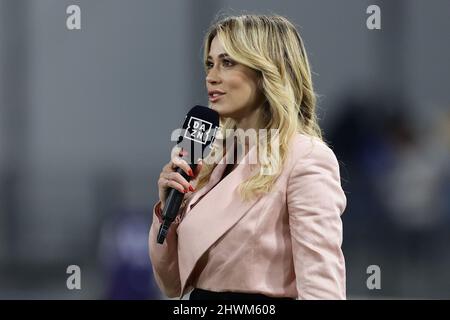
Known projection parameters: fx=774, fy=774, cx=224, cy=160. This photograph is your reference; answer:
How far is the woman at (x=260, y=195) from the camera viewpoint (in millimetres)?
1008

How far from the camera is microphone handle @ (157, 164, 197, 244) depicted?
1061 millimetres

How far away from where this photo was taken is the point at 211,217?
108cm

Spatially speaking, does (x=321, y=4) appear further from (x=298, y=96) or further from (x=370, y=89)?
(x=298, y=96)

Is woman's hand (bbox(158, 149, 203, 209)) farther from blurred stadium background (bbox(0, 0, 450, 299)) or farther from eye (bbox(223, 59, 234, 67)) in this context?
blurred stadium background (bbox(0, 0, 450, 299))

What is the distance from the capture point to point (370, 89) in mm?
2613

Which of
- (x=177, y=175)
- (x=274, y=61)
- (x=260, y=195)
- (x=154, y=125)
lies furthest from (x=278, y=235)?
(x=154, y=125)

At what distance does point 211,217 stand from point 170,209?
59mm

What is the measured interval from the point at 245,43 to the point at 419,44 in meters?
1.71

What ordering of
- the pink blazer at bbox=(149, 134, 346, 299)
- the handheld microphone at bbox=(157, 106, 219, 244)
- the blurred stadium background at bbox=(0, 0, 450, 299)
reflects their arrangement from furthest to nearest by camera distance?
the blurred stadium background at bbox=(0, 0, 450, 299), the handheld microphone at bbox=(157, 106, 219, 244), the pink blazer at bbox=(149, 134, 346, 299)

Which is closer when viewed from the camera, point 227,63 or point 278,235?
point 278,235

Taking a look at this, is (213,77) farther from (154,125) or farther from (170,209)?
(154,125)

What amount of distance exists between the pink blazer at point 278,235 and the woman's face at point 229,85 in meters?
0.08

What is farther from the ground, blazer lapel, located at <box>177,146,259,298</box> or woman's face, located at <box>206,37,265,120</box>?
woman's face, located at <box>206,37,265,120</box>

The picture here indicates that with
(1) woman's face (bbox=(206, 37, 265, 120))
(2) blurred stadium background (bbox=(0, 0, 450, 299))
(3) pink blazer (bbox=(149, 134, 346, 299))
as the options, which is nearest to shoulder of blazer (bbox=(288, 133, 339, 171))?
(3) pink blazer (bbox=(149, 134, 346, 299))
